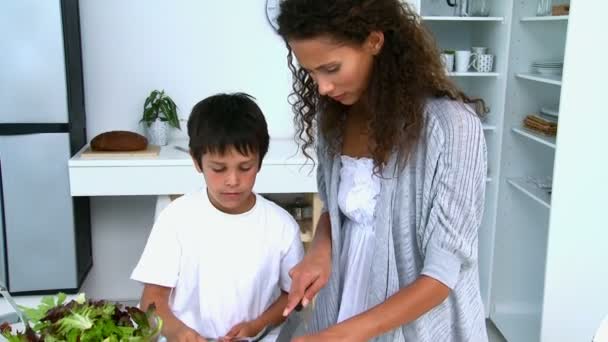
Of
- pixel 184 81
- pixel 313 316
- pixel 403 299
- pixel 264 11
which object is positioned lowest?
pixel 313 316

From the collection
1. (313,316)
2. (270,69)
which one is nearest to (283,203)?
(270,69)

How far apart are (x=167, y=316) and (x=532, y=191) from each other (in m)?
1.88

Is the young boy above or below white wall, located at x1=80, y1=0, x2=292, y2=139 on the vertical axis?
below

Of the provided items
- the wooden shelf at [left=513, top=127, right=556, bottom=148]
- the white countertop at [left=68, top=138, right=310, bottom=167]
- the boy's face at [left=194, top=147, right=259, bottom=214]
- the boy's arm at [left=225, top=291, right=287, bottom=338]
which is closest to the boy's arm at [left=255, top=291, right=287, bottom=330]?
the boy's arm at [left=225, top=291, right=287, bottom=338]

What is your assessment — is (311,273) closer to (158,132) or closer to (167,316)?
(167,316)

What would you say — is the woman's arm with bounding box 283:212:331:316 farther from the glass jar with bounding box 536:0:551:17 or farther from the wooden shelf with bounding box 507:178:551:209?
the glass jar with bounding box 536:0:551:17

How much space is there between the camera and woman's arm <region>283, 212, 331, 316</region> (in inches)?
42.3

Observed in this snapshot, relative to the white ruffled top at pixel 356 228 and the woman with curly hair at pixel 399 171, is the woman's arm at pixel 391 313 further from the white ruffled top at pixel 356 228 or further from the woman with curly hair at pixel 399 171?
the white ruffled top at pixel 356 228

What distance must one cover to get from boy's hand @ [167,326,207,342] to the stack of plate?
2017 mm

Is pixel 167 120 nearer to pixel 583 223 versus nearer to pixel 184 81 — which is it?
pixel 184 81

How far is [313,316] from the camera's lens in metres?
1.33

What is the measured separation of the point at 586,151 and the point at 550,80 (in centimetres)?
35

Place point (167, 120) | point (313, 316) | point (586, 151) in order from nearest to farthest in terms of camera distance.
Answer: point (313, 316), point (586, 151), point (167, 120)

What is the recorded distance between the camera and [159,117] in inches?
114
